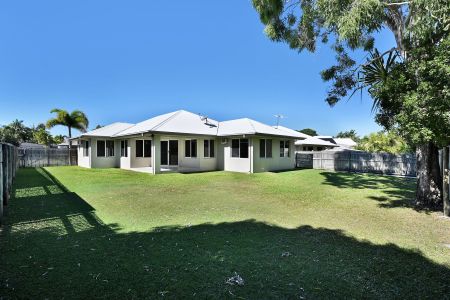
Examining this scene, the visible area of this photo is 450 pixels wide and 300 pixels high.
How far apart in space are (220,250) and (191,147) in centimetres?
1501

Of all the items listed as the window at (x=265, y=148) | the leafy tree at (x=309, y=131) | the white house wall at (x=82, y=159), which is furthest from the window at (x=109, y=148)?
the leafy tree at (x=309, y=131)

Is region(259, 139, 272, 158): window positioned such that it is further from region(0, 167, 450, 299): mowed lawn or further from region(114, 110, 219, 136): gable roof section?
region(0, 167, 450, 299): mowed lawn

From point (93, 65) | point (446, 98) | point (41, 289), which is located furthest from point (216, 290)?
point (93, 65)

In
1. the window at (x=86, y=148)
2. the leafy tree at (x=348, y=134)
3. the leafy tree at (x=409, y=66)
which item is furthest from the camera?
the leafy tree at (x=348, y=134)

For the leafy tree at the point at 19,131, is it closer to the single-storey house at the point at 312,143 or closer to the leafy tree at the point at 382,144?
the single-storey house at the point at 312,143

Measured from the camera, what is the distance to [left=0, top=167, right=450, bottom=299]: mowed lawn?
2.98 m

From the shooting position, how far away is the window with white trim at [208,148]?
18516 mm

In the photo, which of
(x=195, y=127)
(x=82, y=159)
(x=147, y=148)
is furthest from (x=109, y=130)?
(x=195, y=127)

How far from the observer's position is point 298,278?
324 centimetres

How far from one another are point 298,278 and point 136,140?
18.2 m

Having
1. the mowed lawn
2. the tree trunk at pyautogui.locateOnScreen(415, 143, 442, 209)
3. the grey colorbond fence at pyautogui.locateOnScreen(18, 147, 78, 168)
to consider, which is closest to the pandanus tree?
the grey colorbond fence at pyautogui.locateOnScreen(18, 147, 78, 168)

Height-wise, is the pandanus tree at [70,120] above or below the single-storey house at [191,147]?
above

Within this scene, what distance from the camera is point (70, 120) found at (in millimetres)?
26359

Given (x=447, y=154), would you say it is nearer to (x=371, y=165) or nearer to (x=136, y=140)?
(x=371, y=165)
